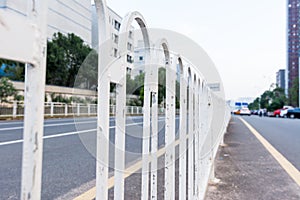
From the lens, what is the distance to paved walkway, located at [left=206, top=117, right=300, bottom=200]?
→ 2.79 meters

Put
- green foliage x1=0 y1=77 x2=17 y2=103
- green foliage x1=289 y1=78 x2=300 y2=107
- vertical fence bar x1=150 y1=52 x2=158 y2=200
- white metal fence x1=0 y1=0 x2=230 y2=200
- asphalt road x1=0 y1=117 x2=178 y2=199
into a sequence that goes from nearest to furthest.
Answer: white metal fence x1=0 y1=0 x2=230 y2=200 → vertical fence bar x1=150 y1=52 x2=158 y2=200 → asphalt road x1=0 y1=117 x2=178 y2=199 → green foliage x1=0 y1=77 x2=17 y2=103 → green foliage x1=289 y1=78 x2=300 y2=107

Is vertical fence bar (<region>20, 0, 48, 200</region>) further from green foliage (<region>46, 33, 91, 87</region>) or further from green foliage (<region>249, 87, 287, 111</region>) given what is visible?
green foliage (<region>249, 87, 287, 111</region>)

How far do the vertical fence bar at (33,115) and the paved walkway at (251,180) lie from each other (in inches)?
92.0

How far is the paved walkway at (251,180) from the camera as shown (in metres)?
2.79

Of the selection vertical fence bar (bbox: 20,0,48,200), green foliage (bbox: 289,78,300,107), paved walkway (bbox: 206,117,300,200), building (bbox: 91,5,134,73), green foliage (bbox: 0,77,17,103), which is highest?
green foliage (bbox: 289,78,300,107)

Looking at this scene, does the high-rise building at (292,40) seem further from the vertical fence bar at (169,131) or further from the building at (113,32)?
the building at (113,32)

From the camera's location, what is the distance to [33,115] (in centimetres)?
62

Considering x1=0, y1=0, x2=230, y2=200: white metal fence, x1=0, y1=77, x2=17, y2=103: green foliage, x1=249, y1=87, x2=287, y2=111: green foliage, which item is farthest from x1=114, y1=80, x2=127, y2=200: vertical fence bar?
x1=249, y1=87, x2=287, y2=111: green foliage

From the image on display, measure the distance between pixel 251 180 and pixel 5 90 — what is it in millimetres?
16202

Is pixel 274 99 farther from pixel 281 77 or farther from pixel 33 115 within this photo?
pixel 33 115

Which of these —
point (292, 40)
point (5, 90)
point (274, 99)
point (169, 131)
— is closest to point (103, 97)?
point (169, 131)

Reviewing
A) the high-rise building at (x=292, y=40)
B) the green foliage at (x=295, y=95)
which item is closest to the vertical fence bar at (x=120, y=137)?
the green foliage at (x=295, y=95)

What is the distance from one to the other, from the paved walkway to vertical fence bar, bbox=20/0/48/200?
2.34 meters

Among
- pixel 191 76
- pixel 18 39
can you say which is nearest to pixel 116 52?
pixel 18 39
